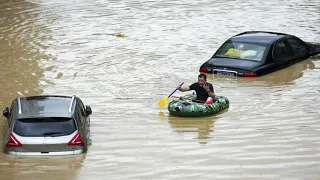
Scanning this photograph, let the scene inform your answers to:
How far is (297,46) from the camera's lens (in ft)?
99.3

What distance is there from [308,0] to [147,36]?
1609cm

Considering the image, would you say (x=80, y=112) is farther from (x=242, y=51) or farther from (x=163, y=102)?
(x=242, y=51)

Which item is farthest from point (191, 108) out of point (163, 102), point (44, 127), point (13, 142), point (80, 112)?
point (13, 142)

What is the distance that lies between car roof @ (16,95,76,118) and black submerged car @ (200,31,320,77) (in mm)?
→ 9392

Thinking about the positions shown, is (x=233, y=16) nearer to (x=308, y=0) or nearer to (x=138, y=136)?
(x=308, y=0)

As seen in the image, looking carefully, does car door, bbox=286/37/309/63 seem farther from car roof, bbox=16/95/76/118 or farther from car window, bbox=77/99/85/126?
car roof, bbox=16/95/76/118

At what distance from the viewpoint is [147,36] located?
120ft

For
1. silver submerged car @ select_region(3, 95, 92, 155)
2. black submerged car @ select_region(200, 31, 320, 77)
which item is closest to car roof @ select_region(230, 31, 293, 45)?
black submerged car @ select_region(200, 31, 320, 77)

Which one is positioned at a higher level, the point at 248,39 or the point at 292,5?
the point at 248,39

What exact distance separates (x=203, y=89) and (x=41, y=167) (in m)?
6.47

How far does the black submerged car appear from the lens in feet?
89.9

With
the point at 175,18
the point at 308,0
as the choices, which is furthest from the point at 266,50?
the point at 308,0

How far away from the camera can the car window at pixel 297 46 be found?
29.9 meters

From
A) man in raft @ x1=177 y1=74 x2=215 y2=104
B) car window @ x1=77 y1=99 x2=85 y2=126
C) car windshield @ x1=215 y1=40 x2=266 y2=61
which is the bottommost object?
car windshield @ x1=215 y1=40 x2=266 y2=61
